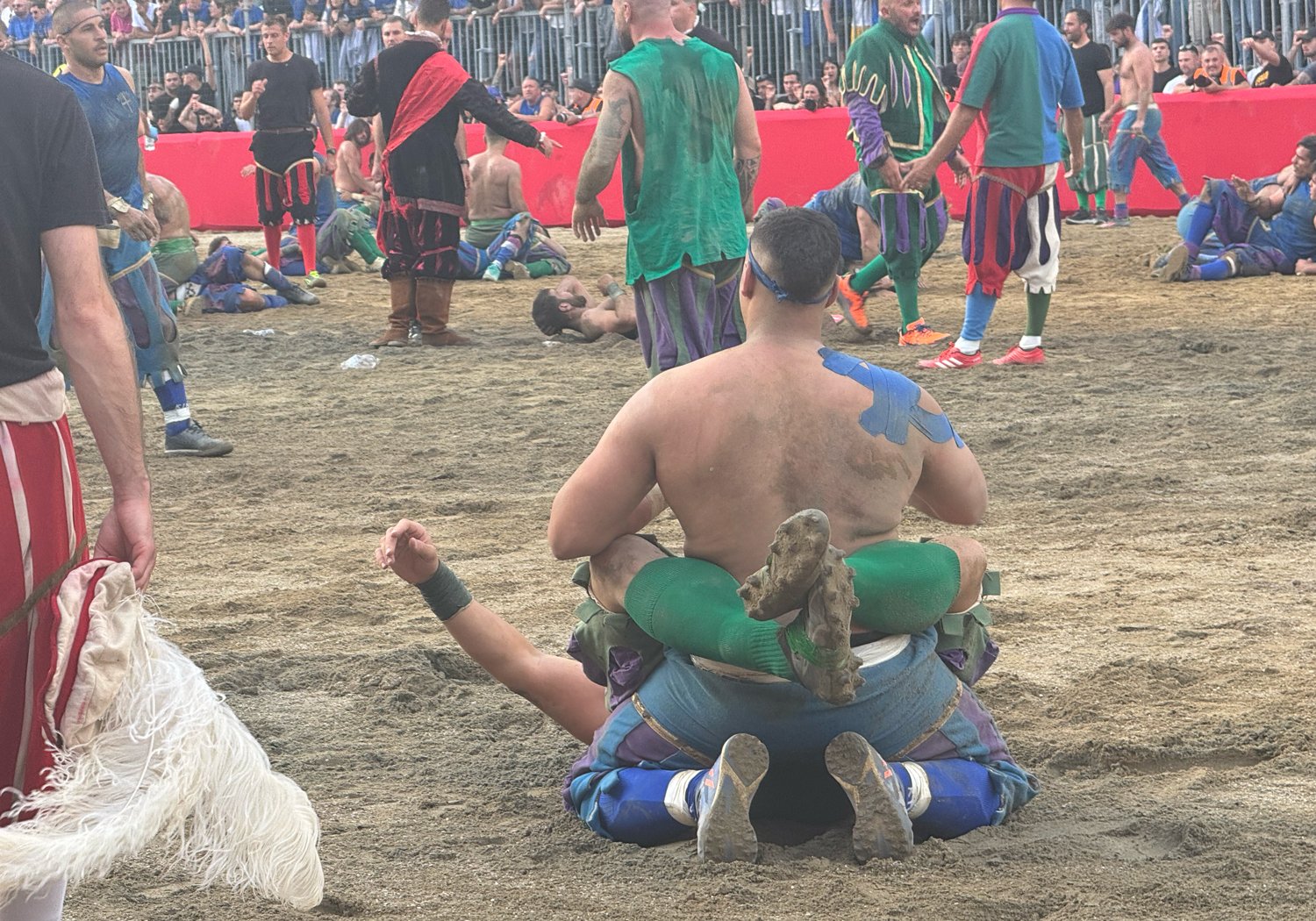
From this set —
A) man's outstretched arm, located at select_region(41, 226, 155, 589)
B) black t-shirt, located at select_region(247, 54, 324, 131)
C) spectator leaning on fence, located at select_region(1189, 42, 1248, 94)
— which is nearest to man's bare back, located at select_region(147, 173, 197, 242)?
black t-shirt, located at select_region(247, 54, 324, 131)

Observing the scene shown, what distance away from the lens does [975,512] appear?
3.20 m

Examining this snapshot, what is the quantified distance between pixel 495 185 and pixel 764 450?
10.5 m

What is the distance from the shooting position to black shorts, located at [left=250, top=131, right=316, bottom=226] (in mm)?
12938

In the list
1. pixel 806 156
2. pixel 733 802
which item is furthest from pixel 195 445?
pixel 806 156

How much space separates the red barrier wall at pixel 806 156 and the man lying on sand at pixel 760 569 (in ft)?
43.6

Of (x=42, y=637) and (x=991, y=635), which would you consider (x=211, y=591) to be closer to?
(x=991, y=635)

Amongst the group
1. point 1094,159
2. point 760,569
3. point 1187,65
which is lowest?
point 760,569

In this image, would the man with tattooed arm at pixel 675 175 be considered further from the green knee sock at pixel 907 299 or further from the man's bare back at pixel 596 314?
the man's bare back at pixel 596 314

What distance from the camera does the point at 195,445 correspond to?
24.3ft

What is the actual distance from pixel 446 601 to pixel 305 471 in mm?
3798

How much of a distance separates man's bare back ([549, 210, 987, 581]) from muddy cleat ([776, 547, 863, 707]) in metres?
0.38

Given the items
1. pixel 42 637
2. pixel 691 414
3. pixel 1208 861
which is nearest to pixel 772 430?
pixel 691 414

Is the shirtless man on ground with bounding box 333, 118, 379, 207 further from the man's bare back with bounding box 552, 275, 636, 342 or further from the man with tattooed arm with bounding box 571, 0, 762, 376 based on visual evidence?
the man with tattooed arm with bounding box 571, 0, 762, 376

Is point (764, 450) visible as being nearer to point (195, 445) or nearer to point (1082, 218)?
point (195, 445)
